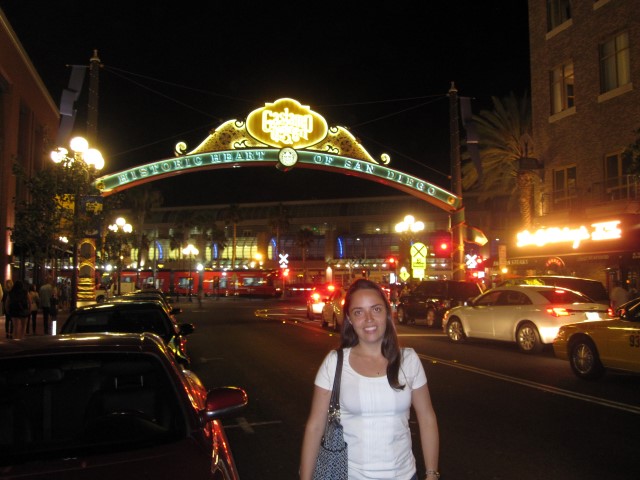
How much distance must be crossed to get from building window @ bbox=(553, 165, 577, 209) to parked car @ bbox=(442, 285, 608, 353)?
35.8ft

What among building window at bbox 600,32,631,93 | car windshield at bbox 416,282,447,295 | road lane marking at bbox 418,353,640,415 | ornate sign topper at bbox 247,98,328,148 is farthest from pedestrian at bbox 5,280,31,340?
building window at bbox 600,32,631,93

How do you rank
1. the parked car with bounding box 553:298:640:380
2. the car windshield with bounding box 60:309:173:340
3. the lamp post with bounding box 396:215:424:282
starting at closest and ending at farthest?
the car windshield with bounding box 60:309:173:340 < the parked car with bounding box 553:298:640:380 < the lamp post with bounding box 396:215:424:282

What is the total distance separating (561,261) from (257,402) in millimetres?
19130

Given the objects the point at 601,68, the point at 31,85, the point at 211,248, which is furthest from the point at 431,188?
the point at 211,248

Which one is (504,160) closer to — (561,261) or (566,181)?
(566,181)

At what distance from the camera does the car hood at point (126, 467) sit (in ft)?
9.83

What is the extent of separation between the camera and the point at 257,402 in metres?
9.53

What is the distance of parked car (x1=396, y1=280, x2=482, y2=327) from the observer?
23516mm

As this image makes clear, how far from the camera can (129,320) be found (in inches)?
370

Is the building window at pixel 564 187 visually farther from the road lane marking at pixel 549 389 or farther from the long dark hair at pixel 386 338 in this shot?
the long dark hair at pixel 386 338

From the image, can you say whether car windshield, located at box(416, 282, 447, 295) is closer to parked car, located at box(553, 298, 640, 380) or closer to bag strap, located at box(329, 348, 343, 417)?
parked car, located at box(553, 298, 640, 380)

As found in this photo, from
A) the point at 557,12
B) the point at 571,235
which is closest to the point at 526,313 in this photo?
the point at 571,235

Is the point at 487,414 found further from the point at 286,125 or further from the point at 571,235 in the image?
the point at 286,125

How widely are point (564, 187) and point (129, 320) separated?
2162 centimetres
